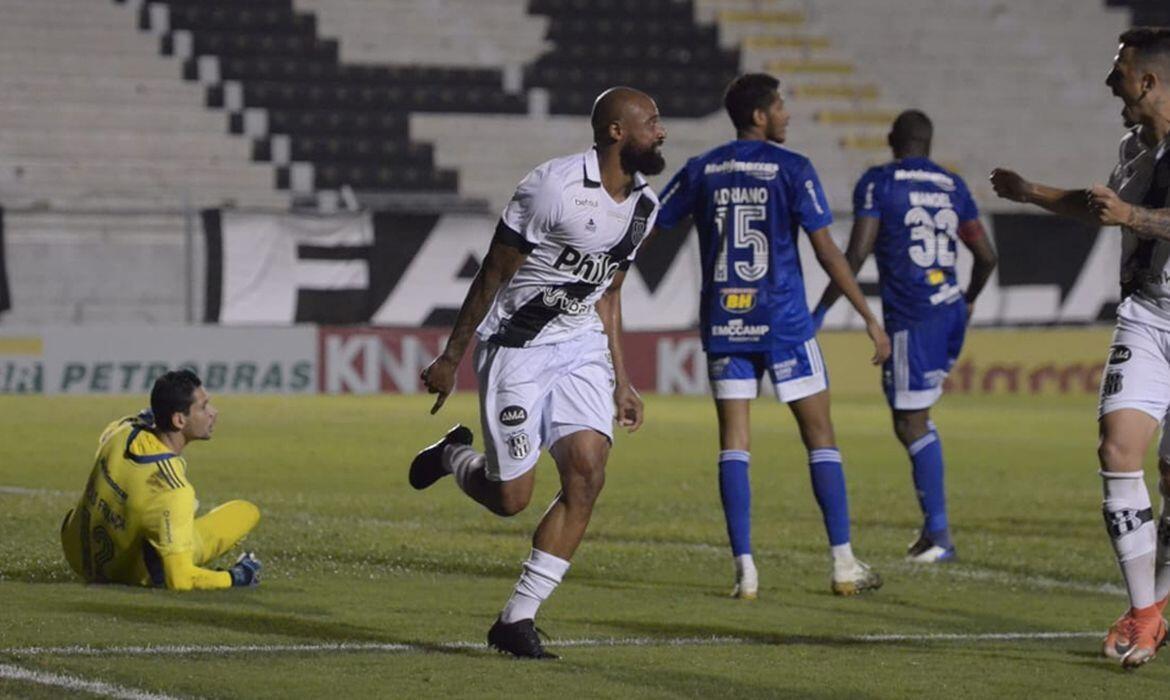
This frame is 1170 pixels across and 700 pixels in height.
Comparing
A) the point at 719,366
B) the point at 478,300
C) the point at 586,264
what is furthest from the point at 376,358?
the point at 478,300

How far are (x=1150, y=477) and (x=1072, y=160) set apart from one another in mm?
17062

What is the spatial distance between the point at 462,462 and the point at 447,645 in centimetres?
72

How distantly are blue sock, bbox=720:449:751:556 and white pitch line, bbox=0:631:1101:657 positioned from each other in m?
1.24

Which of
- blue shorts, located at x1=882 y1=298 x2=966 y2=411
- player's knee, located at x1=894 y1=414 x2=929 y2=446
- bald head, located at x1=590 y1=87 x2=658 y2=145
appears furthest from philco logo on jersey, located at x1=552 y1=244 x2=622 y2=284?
player's knee, located at x1=894 y1=414 x2=929 y2=446

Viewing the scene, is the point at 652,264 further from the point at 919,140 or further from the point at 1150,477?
the point at 919,140

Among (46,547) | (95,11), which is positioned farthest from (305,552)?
(95,11)

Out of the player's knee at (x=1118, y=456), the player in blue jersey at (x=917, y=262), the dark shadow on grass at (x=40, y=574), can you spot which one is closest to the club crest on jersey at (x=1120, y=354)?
the player's knee at (x=1118, y=456)

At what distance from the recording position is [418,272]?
23234 millimetres

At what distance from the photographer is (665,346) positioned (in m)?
23.4

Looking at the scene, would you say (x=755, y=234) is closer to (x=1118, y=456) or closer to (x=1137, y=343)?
(x=1137, y=343)

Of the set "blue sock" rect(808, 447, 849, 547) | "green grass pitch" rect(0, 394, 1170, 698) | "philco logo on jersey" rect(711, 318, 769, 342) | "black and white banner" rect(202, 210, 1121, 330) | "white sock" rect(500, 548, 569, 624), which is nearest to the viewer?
"green grass pitch" rect(0, 394, 1170, 698)

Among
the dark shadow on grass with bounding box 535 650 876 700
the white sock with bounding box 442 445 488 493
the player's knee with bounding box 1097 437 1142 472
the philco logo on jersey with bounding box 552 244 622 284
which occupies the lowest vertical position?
the dark shadow on grass with bounding box 535 650 876 700

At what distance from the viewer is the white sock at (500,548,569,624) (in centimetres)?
636

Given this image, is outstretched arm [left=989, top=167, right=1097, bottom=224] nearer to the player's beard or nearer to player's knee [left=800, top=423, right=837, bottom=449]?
the player's beard
